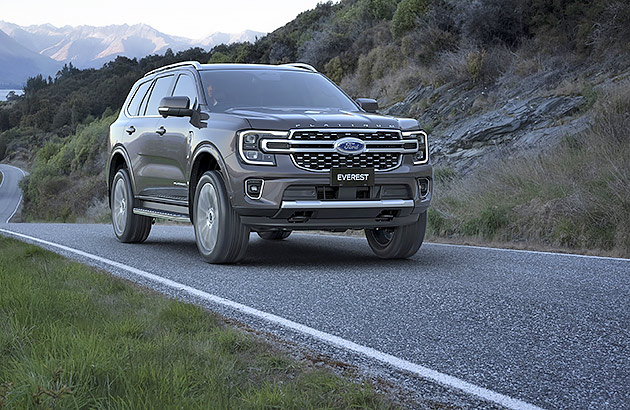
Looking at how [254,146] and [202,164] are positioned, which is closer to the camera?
[254,146]

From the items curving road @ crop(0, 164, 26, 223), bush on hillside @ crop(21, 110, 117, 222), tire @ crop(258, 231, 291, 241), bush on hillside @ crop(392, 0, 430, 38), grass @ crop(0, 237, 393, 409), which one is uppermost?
bush on hillside @ crop(392, 0, 430, 38)

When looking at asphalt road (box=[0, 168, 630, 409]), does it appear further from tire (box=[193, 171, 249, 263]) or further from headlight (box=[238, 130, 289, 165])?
headlight (box=[238, 130, 289, 165])

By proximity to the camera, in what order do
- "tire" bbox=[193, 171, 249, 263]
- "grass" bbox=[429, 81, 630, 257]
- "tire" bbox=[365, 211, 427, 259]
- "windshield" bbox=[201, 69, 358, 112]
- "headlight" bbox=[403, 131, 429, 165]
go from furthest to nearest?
"grass" bbox=[429, 81, 630, 257] < "windshield" bbox=[201, 69, 358, 112] < "tire" bbox=[365, 211, 427, 259] < "headlight" bbox=[403, 131, 429, 165] < "tire" bbox=[193, 171, 249, 263]

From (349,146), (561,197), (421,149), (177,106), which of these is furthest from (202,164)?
(561,197)

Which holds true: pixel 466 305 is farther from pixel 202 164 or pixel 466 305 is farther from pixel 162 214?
pixel 162 214

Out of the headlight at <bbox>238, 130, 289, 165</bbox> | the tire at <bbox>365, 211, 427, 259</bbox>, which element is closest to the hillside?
the tire at <bbox>365, 211, 427, 259</bbox>

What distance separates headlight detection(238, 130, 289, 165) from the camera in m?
7.54

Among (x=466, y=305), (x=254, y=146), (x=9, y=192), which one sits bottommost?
(x=9, y=192)

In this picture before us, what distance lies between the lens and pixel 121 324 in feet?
15.4

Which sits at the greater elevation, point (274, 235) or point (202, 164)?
point (202, 164)

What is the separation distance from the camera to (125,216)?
10.7 meters

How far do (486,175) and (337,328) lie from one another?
9434 mm

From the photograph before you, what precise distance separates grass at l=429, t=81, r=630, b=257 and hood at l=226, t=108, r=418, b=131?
10.3ft

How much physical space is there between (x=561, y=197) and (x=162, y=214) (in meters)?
5.34
